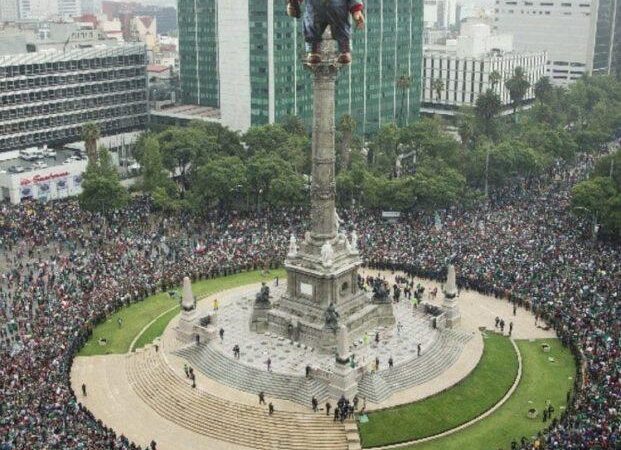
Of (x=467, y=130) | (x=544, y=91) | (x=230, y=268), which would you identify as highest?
(x=544, y=91)

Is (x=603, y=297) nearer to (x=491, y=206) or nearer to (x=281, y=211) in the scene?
(x=491, y=206)

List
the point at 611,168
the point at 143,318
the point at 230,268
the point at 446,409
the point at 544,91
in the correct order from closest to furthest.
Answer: the point at 446,409
the point at 143,318
the point at 230,268
the point at 611,168
the point at 544,91

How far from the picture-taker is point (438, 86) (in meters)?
155

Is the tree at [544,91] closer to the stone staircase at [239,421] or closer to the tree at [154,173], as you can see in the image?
the tree at [154,173]

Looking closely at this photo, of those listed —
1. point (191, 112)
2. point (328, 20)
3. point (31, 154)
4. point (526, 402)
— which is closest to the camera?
point (526, 402)

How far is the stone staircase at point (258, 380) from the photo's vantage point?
5528 centimetres

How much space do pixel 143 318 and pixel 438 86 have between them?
101 meters

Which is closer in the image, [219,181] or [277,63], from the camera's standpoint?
[219,181]

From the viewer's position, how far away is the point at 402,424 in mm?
52250

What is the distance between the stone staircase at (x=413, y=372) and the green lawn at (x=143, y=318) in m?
20.5

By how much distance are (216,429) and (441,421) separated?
50.0 ft

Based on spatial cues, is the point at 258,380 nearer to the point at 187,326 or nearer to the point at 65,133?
the point at 187,326

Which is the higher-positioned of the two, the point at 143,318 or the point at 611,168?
the point at 611,168

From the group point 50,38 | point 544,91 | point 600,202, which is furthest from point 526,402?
point 50,38
